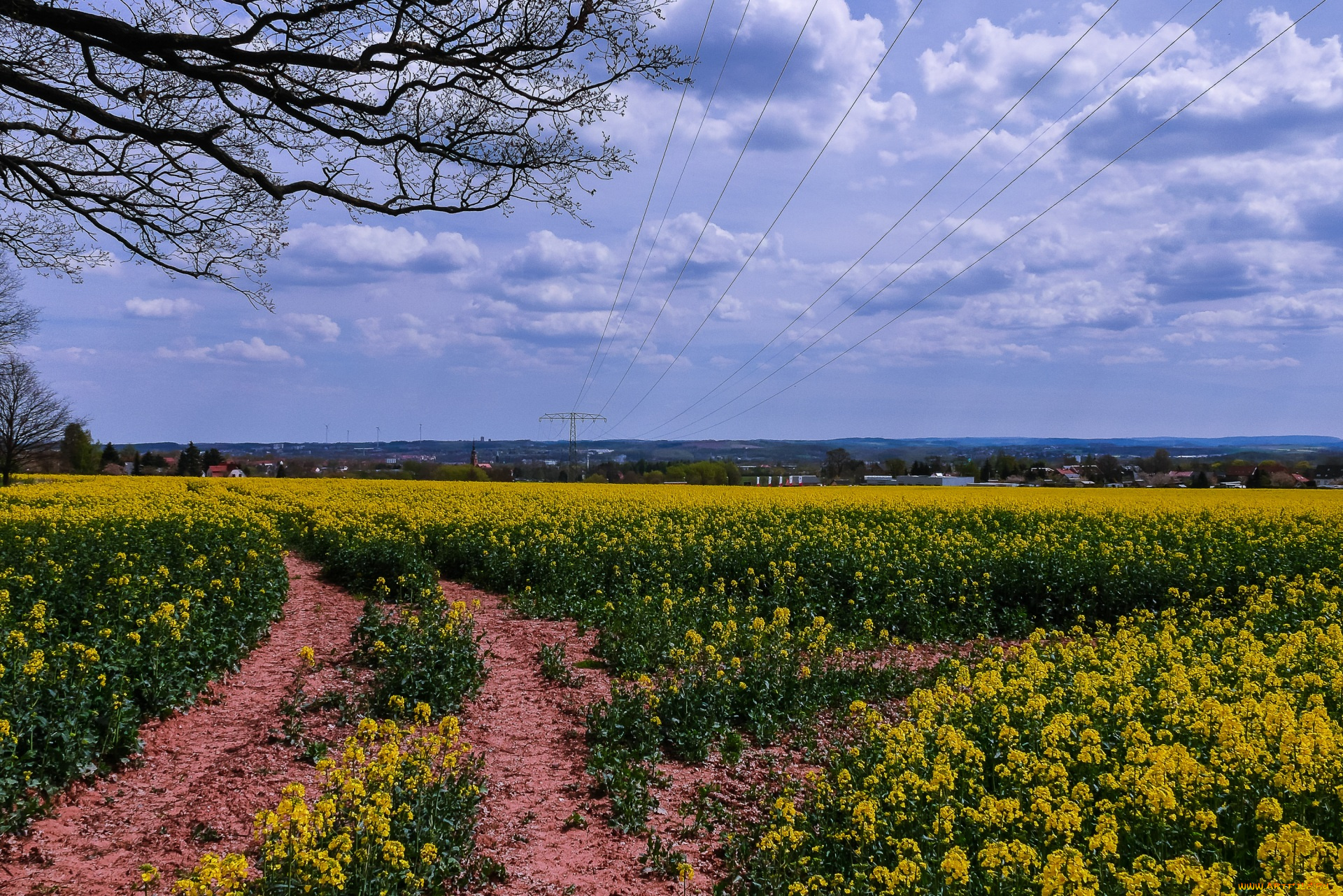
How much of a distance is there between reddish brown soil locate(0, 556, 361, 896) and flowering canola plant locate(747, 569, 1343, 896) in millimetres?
4140

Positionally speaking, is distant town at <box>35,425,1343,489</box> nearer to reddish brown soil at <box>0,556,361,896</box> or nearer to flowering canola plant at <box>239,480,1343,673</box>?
flowering canola plant at <box>239,480,1343,673</box>

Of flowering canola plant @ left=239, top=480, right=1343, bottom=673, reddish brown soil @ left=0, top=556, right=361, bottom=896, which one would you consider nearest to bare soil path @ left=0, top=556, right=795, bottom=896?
reddish brown soil @ left=0, top=556, right=361, bottom=896

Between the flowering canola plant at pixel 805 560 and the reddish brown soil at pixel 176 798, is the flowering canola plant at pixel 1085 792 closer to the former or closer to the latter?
the reddish brown soil at pixel 176 798

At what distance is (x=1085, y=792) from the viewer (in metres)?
5.42

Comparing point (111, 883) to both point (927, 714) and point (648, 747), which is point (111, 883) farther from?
point (927, 714)

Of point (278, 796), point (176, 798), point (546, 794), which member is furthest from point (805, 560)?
point (176, 798)

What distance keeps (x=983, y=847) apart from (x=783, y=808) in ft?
4.68

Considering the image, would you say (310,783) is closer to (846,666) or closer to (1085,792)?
(1085,792)

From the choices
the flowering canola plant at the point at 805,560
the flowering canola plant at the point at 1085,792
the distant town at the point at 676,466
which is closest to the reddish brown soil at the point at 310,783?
the flowering canola plant at the point at 1085,792

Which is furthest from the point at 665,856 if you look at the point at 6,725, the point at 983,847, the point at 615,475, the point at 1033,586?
the point at 615,475

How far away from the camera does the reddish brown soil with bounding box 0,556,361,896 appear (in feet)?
18.1

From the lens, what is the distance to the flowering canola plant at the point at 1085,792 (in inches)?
176

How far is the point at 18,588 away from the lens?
373 inches

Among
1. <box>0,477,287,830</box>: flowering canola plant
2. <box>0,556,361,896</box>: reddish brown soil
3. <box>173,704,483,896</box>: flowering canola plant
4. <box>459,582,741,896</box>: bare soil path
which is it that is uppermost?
<box>0,477,287,830</box>: flowering canola plant
